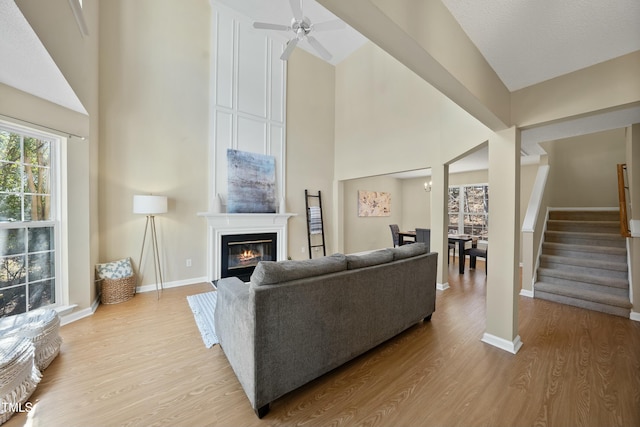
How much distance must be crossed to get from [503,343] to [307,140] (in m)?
4.83

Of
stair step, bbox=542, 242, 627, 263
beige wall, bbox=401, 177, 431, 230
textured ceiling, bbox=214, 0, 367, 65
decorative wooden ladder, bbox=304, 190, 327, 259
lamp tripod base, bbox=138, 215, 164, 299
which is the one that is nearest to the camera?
stair step, bbox=542, 242, 627, 263

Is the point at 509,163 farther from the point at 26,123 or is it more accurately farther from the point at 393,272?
the point at 26,123

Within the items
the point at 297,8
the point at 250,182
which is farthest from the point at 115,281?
the point at 297,8

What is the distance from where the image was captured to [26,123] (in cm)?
216

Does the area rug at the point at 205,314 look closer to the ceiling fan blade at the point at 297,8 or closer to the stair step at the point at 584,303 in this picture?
the ceiling fan blade at the point at 297,8

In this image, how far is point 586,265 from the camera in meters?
3.45

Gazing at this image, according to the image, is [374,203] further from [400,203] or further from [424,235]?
[424,235]

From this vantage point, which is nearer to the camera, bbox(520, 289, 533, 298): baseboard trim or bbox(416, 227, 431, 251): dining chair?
bbox(520, 289, 533, 298): baseboard trim

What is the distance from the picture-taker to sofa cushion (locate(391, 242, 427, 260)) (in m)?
2.39

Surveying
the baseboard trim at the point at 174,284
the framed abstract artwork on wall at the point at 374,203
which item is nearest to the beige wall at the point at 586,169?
the framed abstract artwork on wall at the point at 374,203

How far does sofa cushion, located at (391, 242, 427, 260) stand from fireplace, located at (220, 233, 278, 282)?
295 cm

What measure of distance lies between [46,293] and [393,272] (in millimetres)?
3696

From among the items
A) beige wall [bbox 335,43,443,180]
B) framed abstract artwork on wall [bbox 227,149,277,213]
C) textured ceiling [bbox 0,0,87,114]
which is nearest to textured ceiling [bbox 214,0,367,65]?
beige wall [bbox 335,43,443,180]

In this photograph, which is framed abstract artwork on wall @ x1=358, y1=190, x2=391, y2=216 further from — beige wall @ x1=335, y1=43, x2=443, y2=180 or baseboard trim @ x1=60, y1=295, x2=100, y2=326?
baseboard trim @ x1=60, y1=295, x2=100, y2=326
